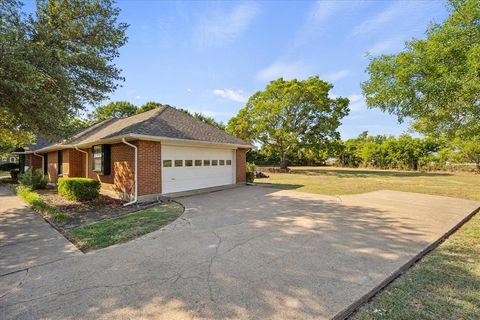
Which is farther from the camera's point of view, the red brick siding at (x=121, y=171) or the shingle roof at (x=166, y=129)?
the shingle roof at (x=166, y=129)

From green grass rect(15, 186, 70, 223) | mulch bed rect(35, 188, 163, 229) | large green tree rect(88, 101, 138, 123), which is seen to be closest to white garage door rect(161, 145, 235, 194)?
mulch bed rect(35, 188, 163, 229)

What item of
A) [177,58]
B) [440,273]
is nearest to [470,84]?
[440,273]

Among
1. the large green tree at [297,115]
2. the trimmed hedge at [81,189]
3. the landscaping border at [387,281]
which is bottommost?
the landscaping border at [387,281]

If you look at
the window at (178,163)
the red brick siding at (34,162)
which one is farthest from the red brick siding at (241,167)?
the red brick siding at (34,162)

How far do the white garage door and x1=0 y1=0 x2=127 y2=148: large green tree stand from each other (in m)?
3.59

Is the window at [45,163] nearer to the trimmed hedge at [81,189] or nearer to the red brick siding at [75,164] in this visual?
the red brick siding at [75,164]

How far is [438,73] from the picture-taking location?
5.64 m

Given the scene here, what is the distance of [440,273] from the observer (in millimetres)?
3332

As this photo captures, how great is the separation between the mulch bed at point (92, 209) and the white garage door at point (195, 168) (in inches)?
59.8

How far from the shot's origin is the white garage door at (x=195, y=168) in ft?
31.8

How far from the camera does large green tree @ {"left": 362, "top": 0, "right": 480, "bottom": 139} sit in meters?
5.27

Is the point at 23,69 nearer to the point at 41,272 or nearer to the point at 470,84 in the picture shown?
the point at 41,272

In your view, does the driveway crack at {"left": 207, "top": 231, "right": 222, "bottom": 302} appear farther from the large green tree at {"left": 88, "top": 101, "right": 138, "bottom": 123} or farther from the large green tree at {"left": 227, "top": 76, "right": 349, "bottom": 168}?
the large green tree at {"left": 88, "top": 101, "right": 138, "bottom": 123}

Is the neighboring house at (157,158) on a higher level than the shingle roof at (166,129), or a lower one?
lower
